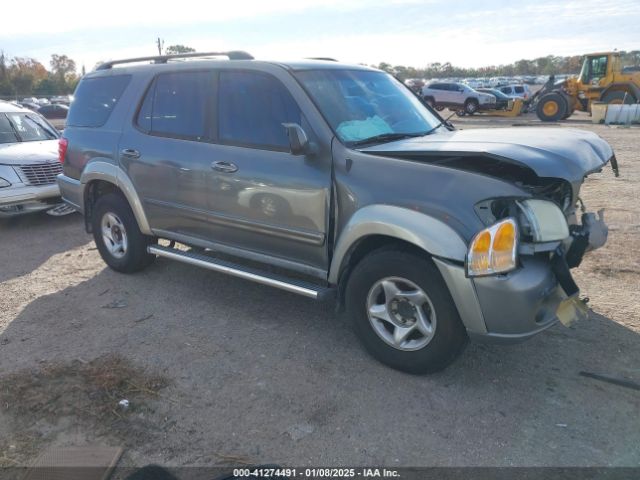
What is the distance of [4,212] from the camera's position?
23.6ft

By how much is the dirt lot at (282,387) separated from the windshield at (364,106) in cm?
154

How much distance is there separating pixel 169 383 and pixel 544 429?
228 centimetres

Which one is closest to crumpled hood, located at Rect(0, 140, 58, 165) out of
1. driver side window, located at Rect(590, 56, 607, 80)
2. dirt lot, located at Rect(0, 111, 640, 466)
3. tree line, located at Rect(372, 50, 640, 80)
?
dirt lot, located at Rect(0, 111, 640, 466)

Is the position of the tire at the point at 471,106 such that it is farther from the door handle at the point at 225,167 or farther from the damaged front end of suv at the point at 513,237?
the damaged front end of suv at the point at 513,237

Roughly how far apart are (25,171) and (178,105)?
13.2ft

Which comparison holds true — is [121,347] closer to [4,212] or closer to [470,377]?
[470,377]

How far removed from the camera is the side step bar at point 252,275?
Answer: 12.0 ft

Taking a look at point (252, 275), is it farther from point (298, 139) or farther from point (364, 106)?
point (364, 106)

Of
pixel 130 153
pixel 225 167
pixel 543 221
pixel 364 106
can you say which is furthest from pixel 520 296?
pixel 130 153

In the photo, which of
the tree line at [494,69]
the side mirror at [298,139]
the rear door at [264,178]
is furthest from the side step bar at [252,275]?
the tree line at [494,69]

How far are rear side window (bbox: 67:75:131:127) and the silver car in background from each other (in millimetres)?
2256

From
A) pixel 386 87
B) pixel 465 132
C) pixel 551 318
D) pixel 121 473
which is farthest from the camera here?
pixel 386 87

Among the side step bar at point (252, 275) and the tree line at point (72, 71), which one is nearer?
the side step bar at point (252, 275)

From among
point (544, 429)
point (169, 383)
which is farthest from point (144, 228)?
point (544, 429)
